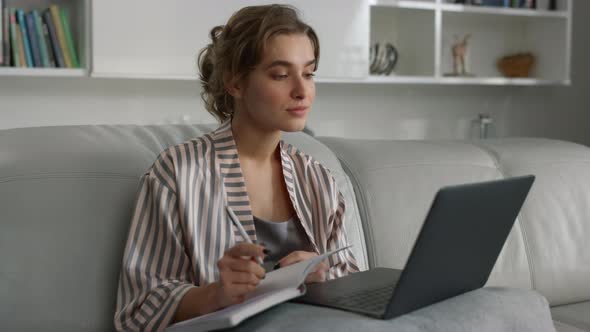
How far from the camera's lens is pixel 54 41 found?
313 cm

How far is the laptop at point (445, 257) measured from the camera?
1.11 m

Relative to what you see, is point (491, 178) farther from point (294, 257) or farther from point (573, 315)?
point (294, 257)

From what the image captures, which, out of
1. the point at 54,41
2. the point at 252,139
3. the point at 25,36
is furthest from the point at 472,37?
the point at 252,139

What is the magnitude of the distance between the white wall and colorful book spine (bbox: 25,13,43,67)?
0.75ft

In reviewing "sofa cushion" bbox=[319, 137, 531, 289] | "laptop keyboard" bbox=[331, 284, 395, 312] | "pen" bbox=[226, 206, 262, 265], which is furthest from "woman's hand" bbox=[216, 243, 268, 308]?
"sofa cushion" bbox=[319, 137, 531, 289]

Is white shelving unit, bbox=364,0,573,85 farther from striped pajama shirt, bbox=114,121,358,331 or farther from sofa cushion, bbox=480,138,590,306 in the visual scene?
striped pajama shirt, bbox=114,121,358,331

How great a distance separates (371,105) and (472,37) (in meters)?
0.71

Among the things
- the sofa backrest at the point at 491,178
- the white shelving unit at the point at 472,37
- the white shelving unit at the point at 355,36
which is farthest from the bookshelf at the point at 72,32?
the sofa backrest at the point at 491,178

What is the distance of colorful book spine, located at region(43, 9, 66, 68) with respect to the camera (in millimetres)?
3121

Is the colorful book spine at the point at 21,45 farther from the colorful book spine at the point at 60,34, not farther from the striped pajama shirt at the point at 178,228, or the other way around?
the striped pajama shirt at the point at 178,228

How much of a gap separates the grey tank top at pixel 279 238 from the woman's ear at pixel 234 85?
0.77 ft

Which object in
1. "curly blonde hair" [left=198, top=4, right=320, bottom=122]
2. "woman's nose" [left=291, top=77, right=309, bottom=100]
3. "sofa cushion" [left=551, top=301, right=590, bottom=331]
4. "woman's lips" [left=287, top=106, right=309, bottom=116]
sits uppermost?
"curly blonde hair" [left=198, top=4, right=320, bottom=122]

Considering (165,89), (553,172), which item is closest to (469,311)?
(553,172)

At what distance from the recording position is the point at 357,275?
1411 mm
